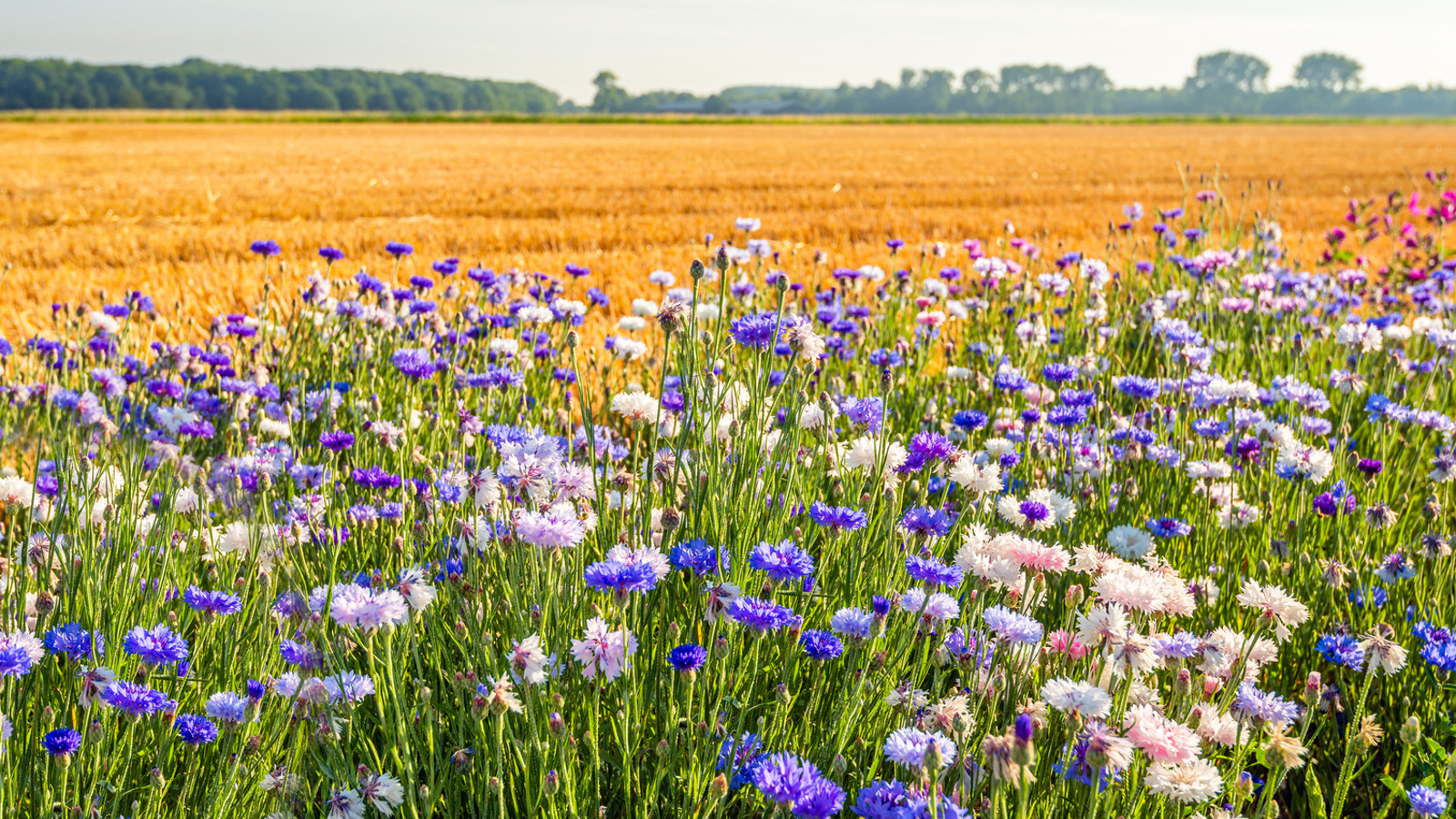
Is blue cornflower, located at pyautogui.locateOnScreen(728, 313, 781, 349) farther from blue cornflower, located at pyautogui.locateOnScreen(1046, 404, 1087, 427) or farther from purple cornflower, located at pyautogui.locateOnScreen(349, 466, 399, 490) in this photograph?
blue cornflower, located at pyautogui.locateOnScreen(1046, 404, 1087, 427)

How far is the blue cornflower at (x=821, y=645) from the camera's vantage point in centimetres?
171

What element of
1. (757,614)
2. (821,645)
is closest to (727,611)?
(757,614)

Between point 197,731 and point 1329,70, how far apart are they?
198 meters

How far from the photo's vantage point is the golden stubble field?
923cm

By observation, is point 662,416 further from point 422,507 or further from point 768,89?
point 768,89

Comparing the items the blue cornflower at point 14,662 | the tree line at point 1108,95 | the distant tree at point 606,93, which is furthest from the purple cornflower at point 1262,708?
the distant tree at point 606,93

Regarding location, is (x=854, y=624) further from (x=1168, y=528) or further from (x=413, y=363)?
(x=413, y=363)

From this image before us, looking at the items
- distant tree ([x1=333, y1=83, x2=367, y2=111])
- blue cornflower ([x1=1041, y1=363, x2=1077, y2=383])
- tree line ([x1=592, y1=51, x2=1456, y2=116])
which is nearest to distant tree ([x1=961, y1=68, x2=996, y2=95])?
tree line ([x1=592, y1=51, x2=1456, y2=116])

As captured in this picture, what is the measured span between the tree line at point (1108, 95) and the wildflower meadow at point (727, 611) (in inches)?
4508

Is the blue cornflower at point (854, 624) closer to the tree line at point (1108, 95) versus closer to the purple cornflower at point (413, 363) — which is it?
the purple cornflower at point (413, 363)

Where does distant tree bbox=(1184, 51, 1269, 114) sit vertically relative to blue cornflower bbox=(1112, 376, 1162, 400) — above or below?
above

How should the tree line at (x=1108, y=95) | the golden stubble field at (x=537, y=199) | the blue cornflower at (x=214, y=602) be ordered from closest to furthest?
1. the blue cornflower at (x=214, y=602)
2. the golden stubble field at (x=537, y=199)
3. the tree line at (x=1108, y=95)

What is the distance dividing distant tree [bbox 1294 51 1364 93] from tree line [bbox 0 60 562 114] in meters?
126

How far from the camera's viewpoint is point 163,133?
130ft
